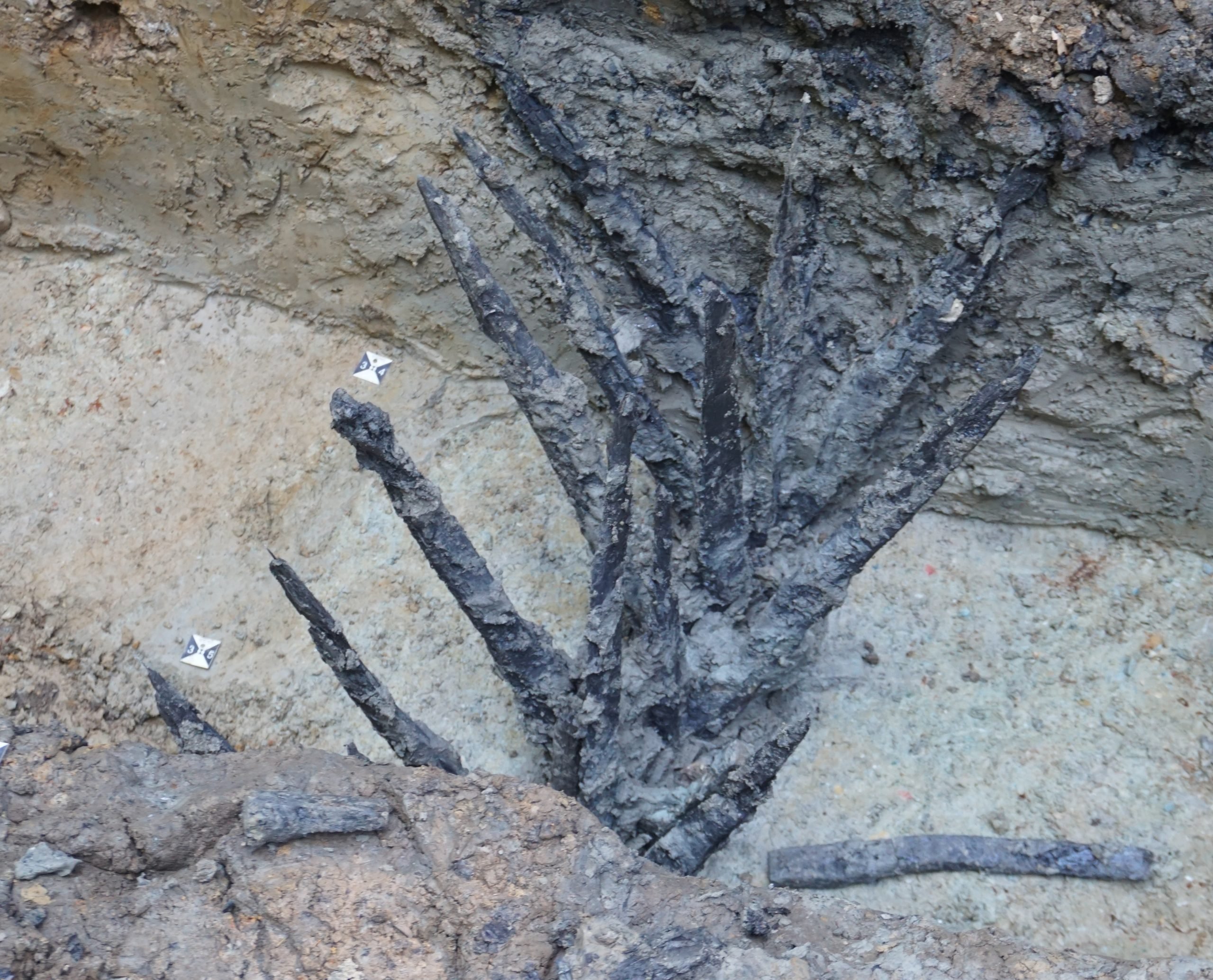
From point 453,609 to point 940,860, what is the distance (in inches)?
61.0

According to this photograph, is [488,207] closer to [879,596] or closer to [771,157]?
[771,157]

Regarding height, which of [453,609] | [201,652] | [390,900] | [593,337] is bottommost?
[201,652]

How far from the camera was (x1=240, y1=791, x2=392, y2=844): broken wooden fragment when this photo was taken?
2.00 m

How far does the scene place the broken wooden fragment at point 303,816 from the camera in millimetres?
1997

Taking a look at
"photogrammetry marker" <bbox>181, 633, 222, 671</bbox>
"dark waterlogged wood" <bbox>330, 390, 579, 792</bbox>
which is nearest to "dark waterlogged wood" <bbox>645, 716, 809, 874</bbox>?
"dark waterlogged wood" <bbox>330, 390, 579, 792</bbox>

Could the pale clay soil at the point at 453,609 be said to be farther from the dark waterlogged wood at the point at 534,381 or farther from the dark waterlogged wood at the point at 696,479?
the dark waterlogged wood at the point at 534,381

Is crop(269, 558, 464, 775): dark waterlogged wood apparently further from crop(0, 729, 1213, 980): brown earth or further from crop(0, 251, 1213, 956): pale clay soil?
crop(0, 251, 1213, 956): pale clay soil

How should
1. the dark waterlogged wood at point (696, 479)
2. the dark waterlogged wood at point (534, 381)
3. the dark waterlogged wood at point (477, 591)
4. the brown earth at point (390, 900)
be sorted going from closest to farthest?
1. the brown earth at point (390, 900)
2. the dark waterlogged wood at point (477, 591)
3. the dark waterlogged wood at point (696, 479)
4. the dark waterlogged wood at point (534, 381)

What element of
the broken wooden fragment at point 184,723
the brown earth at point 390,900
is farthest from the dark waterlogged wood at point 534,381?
the broken wooden fragment at point 184,723

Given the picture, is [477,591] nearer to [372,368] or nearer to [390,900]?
[390,900]

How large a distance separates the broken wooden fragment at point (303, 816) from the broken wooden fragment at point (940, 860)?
129 cm

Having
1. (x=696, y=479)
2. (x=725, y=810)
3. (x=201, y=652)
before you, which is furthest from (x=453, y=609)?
(x=725, y=810)

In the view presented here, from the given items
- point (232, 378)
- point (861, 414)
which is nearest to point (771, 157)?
point (861, 414)

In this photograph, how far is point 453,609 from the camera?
3.41 meters
